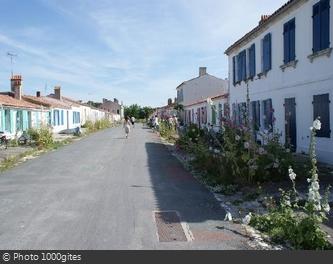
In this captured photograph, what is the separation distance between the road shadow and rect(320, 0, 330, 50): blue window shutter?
18.2 feet

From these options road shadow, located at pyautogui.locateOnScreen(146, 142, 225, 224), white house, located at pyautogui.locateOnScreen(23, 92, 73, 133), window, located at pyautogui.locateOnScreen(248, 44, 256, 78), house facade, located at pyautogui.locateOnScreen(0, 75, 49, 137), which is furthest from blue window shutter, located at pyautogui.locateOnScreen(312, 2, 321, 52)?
white house, located at pyautogui.locateOnScreen(23, 92, 73, 133)

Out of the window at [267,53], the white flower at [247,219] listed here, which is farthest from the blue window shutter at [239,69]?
the white flower at [247,219]

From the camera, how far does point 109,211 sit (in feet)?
30.0

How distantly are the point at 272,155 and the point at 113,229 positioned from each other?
18.3ft

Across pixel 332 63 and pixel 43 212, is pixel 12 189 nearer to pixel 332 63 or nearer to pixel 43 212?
pixel 43 212

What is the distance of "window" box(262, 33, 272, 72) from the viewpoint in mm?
20328

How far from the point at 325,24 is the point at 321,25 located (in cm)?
28

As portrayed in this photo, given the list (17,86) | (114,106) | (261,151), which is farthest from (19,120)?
(114,106)

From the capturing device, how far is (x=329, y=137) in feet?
48.2

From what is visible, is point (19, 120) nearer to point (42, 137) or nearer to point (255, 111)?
point (42, 137)

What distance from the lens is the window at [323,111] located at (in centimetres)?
1476

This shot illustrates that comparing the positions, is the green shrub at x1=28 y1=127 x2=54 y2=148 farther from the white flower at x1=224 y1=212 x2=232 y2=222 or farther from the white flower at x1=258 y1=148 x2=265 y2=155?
the white flower at x1=224 y1=212 x2=232 y2=222

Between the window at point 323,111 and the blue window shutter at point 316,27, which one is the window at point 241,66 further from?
the window at point 323,111
